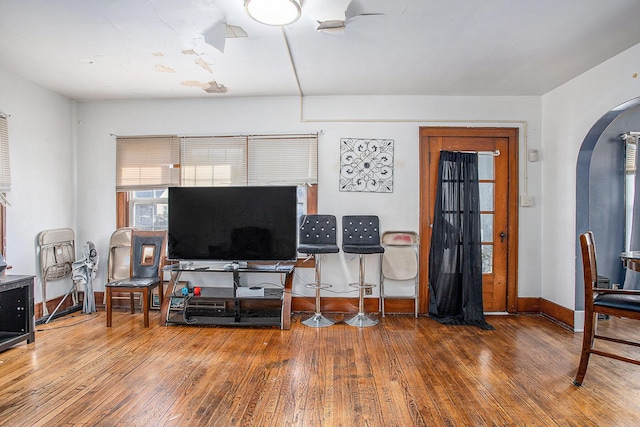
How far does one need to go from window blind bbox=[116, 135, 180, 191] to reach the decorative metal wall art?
195 centimetres

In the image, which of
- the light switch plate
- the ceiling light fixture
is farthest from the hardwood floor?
the ceiling light fixture

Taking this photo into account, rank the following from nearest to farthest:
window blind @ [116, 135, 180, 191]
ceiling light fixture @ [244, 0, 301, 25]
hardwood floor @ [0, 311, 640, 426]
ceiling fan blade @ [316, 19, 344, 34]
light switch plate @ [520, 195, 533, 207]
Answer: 1. hardwood floor @ [0, 311, 640, 426]
2. ceiling light fixture @ [244, 0, 301, 25]
3. ceiling fan blade @ [316, 19, 344, 34]
4. light switch plate @ [520, 195, 533, 207]
5. window blind @ [116, 135, 180, 191]

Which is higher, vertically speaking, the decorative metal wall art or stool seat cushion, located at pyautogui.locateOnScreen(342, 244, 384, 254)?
the decorative metal wall art

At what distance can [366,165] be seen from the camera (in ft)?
12.8

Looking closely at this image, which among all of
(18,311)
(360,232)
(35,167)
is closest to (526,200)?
(360,232)

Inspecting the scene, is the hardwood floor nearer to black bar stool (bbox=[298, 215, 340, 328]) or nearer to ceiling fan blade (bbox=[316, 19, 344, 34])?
black bar stool (bbox=[298, 215, 340, 328])

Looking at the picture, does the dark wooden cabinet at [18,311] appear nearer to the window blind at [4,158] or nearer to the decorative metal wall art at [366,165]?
the window blind at [4,158]

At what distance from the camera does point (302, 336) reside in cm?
319

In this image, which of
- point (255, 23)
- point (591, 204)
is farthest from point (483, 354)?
point (255, 23)

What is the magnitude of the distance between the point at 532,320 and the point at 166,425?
11.8 ft

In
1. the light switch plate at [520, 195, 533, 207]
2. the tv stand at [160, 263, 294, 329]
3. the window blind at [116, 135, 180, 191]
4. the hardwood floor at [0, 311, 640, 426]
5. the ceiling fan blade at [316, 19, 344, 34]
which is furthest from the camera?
the window blind at [116, 135, 180, 191]

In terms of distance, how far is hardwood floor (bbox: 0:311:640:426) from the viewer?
76.5 inches

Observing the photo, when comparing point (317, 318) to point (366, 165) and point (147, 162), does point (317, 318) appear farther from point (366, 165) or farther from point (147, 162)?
point (147, 162)

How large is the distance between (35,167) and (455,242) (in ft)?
14.8
